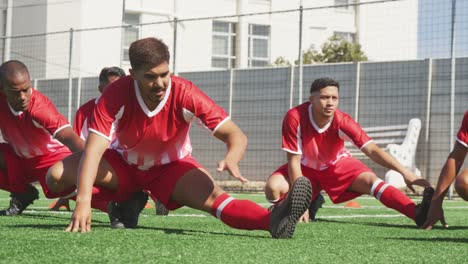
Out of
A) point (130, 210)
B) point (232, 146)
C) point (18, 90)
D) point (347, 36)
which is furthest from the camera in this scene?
point (347, 36)

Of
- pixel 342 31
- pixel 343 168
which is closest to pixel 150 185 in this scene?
pixel 343 168

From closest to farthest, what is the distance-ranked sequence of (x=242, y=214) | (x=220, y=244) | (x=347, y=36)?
(x=220, y=244) → (x=242, y=214) → (x=347, y=36)

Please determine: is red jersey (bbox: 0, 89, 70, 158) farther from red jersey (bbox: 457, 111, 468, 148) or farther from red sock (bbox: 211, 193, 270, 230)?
red jersey (bbox: 457, 111, 468, 148)

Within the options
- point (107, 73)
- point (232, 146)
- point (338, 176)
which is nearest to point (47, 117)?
point (107, 73)

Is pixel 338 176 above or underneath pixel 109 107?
underneath

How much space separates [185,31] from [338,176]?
80.0ft

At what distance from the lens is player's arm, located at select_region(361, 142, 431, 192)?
772 cm

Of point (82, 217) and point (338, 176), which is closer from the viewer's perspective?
point (82, 217)

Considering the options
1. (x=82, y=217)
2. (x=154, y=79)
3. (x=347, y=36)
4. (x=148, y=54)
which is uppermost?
(x=347, y=36)

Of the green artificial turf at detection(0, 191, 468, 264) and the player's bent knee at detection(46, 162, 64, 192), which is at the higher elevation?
the player's bent knee at detection(46, 162, 64, 192)

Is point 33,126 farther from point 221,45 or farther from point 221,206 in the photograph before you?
point 221,45

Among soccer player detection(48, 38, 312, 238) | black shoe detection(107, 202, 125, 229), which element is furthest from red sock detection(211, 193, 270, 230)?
black shoe detection(107, 202, 125, 229)

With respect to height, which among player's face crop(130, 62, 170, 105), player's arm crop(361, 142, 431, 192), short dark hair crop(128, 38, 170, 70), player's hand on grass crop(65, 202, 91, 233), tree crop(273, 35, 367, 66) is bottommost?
player's hand on grass crop(65, 202, 91, 233)

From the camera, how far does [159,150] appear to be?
680cm
